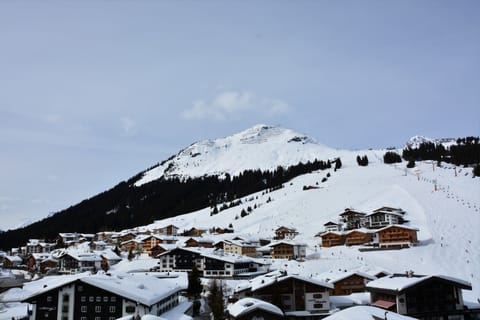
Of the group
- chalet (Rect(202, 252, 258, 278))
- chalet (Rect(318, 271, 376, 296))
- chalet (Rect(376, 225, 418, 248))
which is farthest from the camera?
chalet (Rect(376, 225, 418, 248))

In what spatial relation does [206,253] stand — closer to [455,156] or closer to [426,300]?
[426,300]

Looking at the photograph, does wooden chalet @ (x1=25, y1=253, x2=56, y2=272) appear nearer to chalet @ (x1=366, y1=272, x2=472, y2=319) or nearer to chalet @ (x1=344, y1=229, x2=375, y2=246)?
chalet @ (x1=344, y1=229, x2=375, y2=246)

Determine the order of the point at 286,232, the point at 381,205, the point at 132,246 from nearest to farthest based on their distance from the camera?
the point at 286,232, the point at 381,205, the point at 132,246

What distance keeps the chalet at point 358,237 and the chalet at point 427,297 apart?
38349 millimetres

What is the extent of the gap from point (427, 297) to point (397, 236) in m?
33.4

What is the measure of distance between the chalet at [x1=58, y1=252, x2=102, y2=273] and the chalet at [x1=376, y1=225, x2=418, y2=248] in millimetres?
49513

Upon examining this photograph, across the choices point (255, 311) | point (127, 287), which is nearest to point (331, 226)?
point (255, 311)

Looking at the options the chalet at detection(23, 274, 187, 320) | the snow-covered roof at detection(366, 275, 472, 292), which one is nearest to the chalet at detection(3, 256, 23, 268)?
the chalet at detection(23, 274, 187, 320)

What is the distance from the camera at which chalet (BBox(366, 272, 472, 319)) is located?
35.0 m

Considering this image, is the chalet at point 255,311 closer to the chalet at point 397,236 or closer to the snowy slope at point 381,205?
the snowy slope at point 381,205

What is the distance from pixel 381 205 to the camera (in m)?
92.1

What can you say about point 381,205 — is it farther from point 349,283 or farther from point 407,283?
point 407,283

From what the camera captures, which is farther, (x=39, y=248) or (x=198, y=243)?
(x=39, y=248)

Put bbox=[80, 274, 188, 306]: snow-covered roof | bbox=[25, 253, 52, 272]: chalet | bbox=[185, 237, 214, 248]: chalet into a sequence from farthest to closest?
bbox=[25, 253, 52, 272]: chalet
bbox=[185, 237, 214, 248]: chalet
bbox=[80, 274, 188, 306]: snow-covered roof
